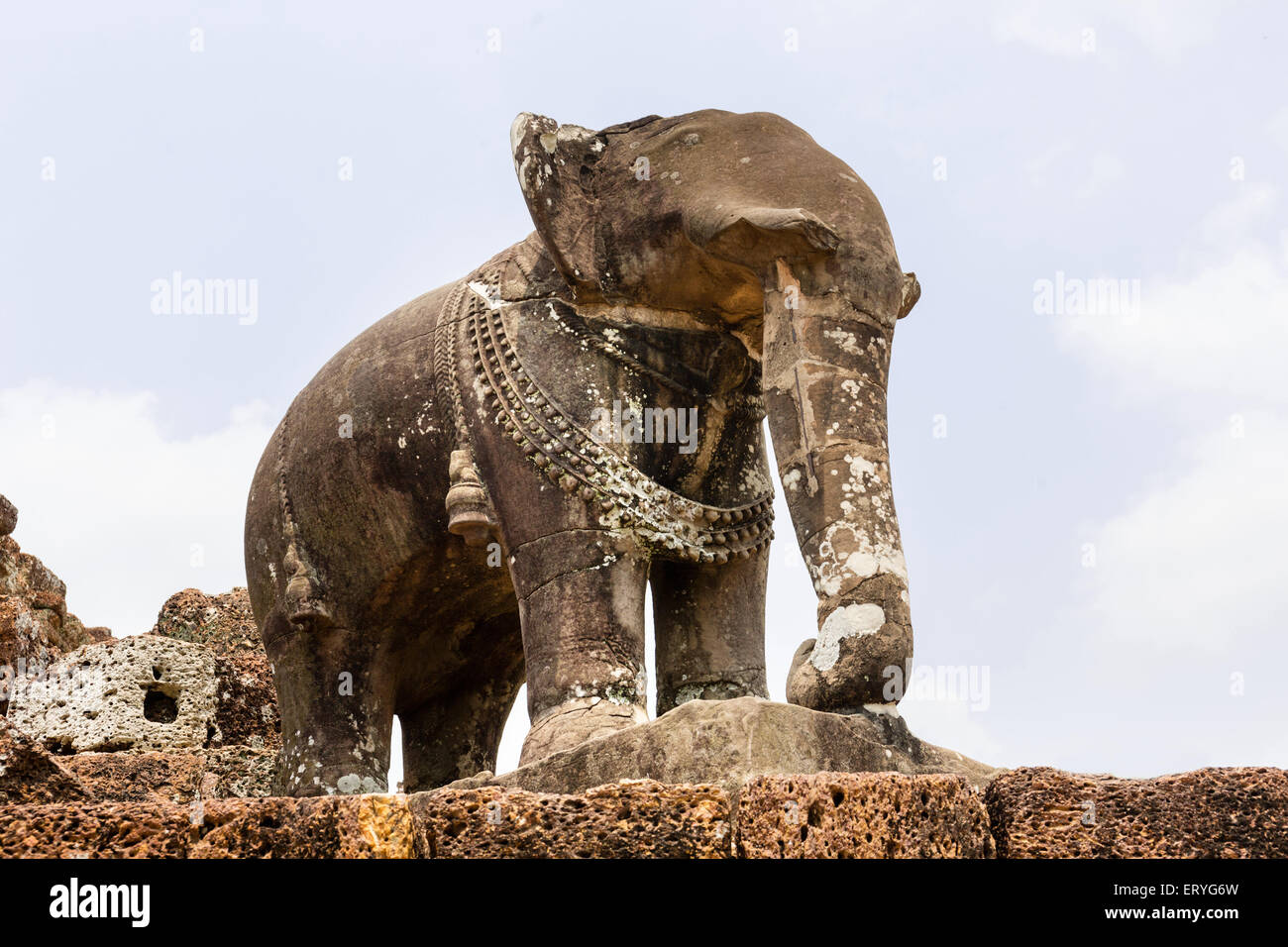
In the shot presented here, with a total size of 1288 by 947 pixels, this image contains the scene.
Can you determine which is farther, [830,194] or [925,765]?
[830,194]

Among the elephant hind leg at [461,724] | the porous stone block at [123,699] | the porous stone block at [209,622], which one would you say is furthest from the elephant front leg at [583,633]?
the porous stone block at [209,622]

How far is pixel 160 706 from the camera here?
950 cm

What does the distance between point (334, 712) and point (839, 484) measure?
2.60 m

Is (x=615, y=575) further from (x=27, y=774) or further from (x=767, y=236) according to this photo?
(x=27, y=774)

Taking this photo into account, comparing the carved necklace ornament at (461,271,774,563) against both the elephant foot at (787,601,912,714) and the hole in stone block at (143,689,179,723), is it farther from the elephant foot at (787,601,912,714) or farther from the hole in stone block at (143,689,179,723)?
the hole in stone block at (143,689,179,723)

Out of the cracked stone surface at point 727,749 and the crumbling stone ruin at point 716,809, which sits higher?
the cracked stone surface at point 727,749

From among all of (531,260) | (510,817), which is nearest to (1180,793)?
(510,817)

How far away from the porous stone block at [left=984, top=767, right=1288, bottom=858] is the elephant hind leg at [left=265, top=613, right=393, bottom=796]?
124 inches

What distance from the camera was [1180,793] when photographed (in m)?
5.26

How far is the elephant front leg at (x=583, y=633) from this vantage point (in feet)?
20.9

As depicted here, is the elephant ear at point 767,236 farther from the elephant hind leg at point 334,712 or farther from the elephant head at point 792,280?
the elephant hind leg at point 334,712

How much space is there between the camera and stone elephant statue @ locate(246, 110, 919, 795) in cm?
636
